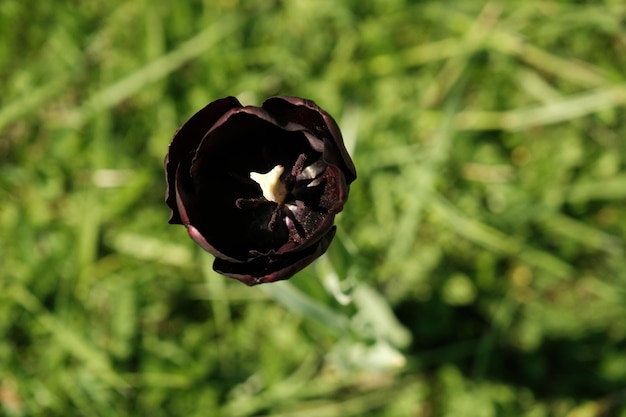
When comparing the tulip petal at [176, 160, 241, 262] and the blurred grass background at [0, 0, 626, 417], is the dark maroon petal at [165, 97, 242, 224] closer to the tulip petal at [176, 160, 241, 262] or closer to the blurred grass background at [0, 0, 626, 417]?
the tulip petal at [176, 160, 241, 262]

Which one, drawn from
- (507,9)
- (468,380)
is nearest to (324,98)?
Answer: (507,9)

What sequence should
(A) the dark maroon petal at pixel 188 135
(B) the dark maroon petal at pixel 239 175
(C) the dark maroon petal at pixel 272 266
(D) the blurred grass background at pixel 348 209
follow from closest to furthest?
1. (C) the dark maroon petal at pixel 272 266
2. (A) the dark maroon petal at pixel 188 135
3. (B) the dark maroon petal at pixel 239 175
4. (D) the blurred grass background at pixel 348 209

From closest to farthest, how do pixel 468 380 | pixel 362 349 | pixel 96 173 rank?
1. pixel 362 349
2. pixel 468 380
3. pixel 96 173

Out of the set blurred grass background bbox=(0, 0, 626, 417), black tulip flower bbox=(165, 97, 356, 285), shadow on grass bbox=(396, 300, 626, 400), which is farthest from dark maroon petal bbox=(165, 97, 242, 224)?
shadow on grass bbox=(396, 300, 626, 400)

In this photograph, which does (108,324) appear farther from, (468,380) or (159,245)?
(468,380)

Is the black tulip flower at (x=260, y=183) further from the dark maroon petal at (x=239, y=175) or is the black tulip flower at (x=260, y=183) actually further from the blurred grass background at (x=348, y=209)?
the blurred grass background at (x=348, y=209)

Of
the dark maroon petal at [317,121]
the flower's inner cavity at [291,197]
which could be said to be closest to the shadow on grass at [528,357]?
the flower's inner cavity at [291,197]

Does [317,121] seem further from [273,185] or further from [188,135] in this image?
[188,135]
